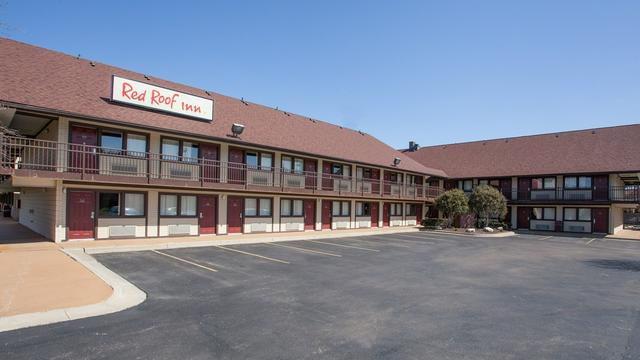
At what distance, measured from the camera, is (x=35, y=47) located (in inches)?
817

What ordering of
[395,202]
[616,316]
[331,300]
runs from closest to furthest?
[616,316], [331,300], [395,202]

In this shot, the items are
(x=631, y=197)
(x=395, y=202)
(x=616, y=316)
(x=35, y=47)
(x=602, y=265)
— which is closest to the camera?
(x=616, y=316)

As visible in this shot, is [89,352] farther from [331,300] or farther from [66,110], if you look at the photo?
[66,110]

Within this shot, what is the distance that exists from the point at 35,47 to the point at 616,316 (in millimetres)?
26164

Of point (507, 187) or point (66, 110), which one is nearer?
point (66, 110)

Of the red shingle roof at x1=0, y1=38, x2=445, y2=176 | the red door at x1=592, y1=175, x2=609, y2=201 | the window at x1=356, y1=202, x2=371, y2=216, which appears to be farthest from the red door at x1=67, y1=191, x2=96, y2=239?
the red door at x1=592, y1=175, x2=609, y2=201

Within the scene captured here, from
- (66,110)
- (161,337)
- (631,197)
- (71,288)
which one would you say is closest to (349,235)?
(66,110)

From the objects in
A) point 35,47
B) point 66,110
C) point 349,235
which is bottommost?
point 349,235

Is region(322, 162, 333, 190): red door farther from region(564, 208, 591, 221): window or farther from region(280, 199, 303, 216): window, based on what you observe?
region(564, 208, 591, 221): window

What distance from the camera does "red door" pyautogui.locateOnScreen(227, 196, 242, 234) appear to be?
79.3 ft

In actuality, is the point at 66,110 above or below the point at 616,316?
above

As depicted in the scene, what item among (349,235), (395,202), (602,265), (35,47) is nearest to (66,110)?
(35,47)

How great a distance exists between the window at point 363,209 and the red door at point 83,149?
2074 centimetres

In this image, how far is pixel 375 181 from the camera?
1335 inches
